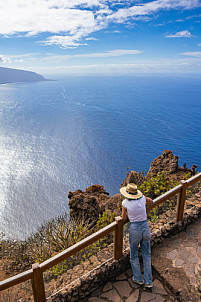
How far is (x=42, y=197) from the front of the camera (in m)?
48.2

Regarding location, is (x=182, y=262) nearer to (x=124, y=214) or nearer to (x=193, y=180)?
(x=124, y=214)

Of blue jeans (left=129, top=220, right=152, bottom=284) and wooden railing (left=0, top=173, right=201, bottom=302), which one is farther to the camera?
blue jeans (left=129, top=220, right=152, bottom=284)

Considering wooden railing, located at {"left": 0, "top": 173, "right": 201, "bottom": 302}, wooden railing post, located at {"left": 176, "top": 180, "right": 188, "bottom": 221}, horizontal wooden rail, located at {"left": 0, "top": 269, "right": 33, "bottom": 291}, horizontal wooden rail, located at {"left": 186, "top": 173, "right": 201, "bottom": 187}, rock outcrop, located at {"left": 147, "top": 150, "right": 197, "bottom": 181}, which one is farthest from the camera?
rock outcrop, located at {"left": 147, "top": 150, "right": 197, "bottom": 181}

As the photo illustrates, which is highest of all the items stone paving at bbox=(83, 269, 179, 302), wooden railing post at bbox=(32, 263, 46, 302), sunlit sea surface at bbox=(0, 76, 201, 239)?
wooden railing post at bbox=(32, 263, 46, 302)

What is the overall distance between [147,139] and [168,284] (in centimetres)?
7006

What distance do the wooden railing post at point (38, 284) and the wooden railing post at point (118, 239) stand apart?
1554 millimetres

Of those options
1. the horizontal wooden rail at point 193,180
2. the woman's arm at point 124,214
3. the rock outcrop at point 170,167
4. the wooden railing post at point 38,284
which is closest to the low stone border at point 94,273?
the wooden railing post at point 38,284

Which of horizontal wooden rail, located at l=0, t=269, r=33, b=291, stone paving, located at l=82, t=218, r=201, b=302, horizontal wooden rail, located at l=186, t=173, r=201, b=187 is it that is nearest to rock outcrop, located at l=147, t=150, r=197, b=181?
horizontal wooden rail, located at l=186, t=173, r=201, b=187

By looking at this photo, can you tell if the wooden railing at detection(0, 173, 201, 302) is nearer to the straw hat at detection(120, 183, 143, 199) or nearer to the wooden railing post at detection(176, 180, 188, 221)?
the wooden railing post at detection(176, 180, 188, 221)

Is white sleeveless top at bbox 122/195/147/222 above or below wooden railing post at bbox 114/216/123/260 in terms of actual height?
above

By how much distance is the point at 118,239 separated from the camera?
451 centimetres

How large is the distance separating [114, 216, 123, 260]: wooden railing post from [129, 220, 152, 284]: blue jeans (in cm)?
28

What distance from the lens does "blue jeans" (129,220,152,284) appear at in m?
4.09

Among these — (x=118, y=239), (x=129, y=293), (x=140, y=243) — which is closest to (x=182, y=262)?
(x=140, y=243)
